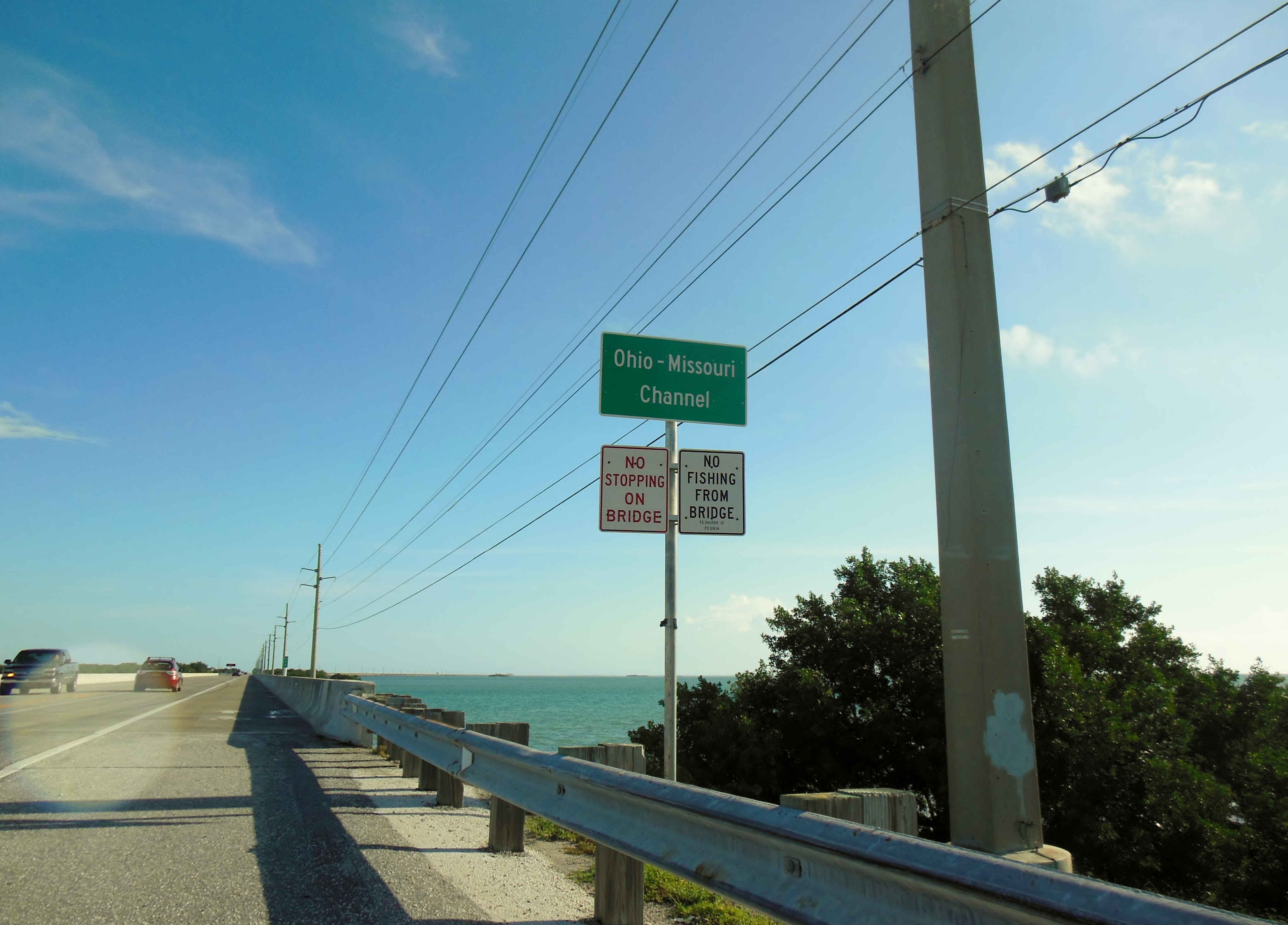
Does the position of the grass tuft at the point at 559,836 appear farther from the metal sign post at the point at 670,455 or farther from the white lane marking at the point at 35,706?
the white lane marking at the point at 35,706

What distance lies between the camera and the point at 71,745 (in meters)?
13.3

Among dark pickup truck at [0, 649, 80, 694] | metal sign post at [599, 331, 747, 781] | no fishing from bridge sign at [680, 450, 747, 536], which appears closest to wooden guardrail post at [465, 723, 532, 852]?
metal sign post at [599, 331, 747, 781]

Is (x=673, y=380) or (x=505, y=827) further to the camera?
(x=673, y=380)

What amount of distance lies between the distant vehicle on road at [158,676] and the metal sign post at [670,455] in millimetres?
39174

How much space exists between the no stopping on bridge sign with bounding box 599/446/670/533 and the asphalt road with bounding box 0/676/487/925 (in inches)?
121

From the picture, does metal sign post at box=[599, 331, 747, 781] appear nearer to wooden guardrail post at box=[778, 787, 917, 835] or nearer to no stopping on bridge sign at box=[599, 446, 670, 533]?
no stopping on bridge sign at box=[599, 446, 670, 533]

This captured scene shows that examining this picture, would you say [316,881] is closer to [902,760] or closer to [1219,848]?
[902,760]

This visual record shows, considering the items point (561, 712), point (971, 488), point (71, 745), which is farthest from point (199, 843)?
point (561, 712)

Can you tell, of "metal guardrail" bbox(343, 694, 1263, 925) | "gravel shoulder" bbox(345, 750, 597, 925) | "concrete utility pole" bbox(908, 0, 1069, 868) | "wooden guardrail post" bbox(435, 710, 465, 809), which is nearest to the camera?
"metal guardrail" bbox(343, 694, 1263, 925)

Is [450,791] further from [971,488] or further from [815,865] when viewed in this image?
[815,865]

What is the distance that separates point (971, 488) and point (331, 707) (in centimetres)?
1534

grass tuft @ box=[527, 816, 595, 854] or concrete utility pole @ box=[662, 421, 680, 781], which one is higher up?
concrete utility pole @ box=[662, 421, 680, 781]

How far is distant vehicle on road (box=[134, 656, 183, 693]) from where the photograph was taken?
129ft

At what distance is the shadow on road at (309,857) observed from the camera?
15.5ft
